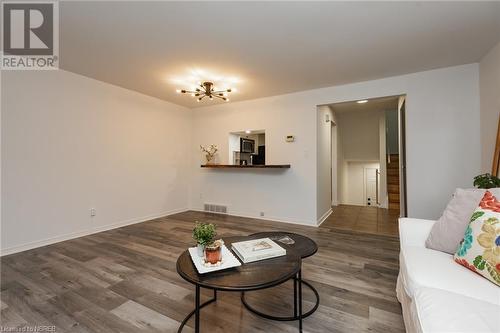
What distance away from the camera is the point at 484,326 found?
85cm

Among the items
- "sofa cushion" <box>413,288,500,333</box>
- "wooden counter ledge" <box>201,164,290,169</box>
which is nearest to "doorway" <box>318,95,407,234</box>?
"wooden counter ledge" <box>201,164,290,169</box>

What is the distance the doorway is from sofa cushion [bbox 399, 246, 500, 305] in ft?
8.18

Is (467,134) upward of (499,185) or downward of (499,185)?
upward

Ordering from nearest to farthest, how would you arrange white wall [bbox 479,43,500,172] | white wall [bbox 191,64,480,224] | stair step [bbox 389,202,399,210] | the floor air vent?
white wall [bbox 479,43,500,172], white wall [bbox 191,64,480,224], the floor air vent, stair step [bbox 389,202,399,210]

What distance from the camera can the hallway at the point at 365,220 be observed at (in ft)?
12.2

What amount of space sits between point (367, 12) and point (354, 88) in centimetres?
186

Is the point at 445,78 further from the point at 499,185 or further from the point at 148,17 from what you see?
the point at 148,17

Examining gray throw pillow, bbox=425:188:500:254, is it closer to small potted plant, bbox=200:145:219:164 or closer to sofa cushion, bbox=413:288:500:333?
sofa cushion, bbox=413:288:500:333

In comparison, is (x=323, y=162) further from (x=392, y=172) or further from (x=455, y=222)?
(x=455, y=222)

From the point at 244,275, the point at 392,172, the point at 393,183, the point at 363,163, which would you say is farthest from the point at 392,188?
the point at 244,275

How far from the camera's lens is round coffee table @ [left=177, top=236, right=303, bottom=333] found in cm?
112

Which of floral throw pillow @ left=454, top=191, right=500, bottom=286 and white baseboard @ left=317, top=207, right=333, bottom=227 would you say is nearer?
floral throw pillow @ left=454, top=191, right=500, bottom=286

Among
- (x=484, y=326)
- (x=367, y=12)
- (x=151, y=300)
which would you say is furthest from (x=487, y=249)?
(x=151, y=300)

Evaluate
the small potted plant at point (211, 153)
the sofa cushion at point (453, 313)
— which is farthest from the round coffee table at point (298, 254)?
the small potted plant at point (211, 153)
